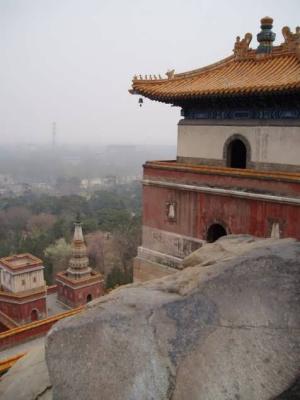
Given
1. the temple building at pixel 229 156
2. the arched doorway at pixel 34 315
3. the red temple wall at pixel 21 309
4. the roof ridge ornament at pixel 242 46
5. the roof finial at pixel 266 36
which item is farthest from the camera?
the arched doorway at pixel 34 315

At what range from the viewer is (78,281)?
69.6ft

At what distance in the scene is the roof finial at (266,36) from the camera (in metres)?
11.0

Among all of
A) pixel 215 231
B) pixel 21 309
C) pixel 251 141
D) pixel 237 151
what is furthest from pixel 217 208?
pixel 21 309

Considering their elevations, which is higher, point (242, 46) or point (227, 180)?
point (242, 46)

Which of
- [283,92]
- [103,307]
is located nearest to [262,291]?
[103,307]

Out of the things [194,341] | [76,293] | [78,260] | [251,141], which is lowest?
[76,293]

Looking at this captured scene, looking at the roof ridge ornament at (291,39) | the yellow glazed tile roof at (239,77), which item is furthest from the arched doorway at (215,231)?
the roof ridge ornament at (291,39)

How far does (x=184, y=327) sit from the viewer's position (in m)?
4.48

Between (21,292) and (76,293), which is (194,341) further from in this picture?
(76,293)

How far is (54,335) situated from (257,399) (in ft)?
7.03

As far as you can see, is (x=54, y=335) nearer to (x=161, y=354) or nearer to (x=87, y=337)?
(x=87, y=337)

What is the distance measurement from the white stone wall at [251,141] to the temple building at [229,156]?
23 mm

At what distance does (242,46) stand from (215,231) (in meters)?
4.99

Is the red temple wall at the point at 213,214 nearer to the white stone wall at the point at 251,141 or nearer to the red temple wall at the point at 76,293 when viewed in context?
the white stone wall at the point at 251,141
